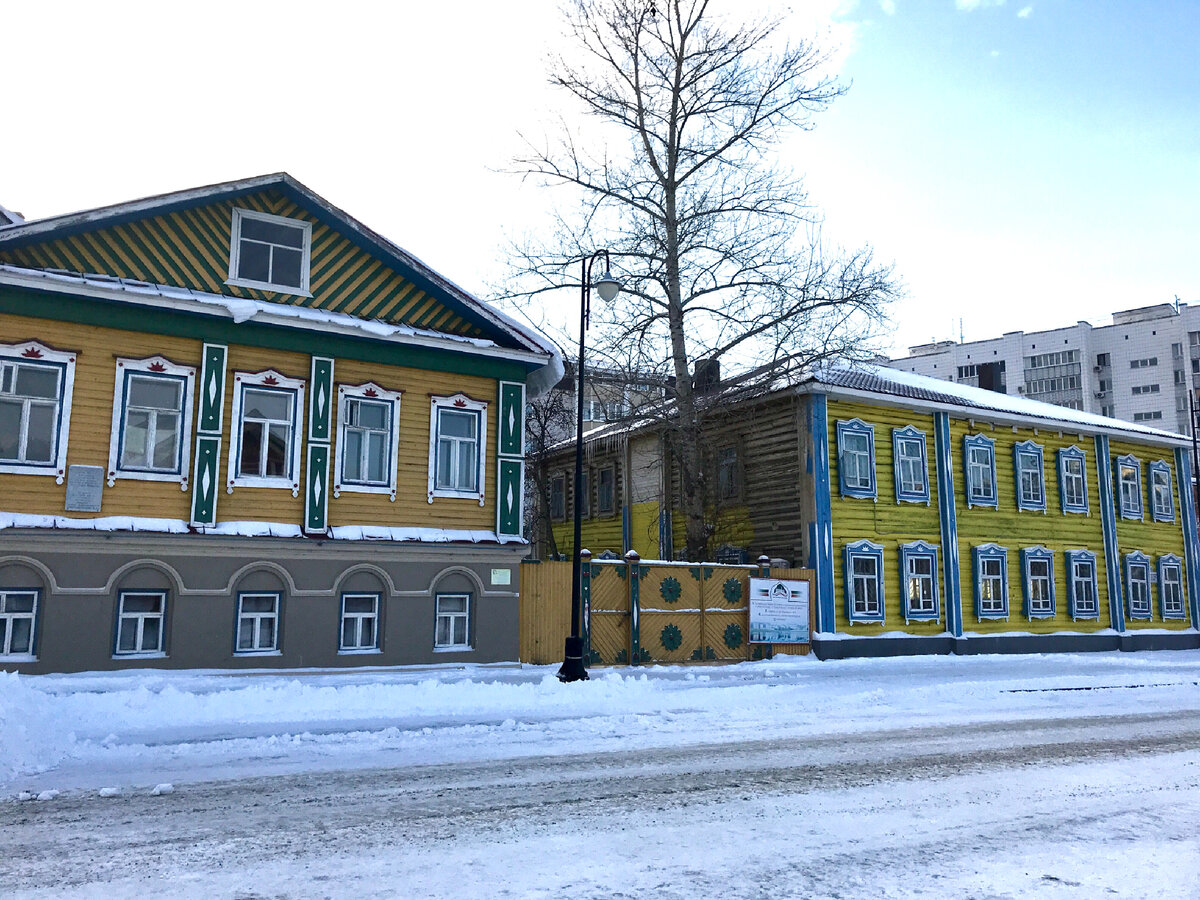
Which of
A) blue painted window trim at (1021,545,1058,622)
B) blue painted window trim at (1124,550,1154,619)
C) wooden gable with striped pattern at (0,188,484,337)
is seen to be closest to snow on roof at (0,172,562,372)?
wooden gable with striped pattern at (0,188,484,337)

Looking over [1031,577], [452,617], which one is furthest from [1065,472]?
[452,617]

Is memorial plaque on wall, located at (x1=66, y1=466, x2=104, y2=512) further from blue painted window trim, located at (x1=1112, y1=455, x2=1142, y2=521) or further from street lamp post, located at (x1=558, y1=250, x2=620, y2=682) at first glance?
blue painted window trim, located at (x1=1112, y1=455, x2=1142, y2=521)

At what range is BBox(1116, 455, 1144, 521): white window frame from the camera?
30.4m

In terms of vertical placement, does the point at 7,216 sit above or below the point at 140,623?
above

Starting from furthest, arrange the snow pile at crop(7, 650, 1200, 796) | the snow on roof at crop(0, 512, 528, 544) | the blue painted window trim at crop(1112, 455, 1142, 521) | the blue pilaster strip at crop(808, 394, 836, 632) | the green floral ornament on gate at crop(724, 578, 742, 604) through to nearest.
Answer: the blue painted window trim at crop(1112, 455, 1142, 521)
the blue pilaster strip at crop(808, 394, 836, 632)
the green floral ornament on gate at crop(724, 578, 742, 604)
the snow on roof at crop(0, 512, 528, 544)
the snow pile at crop(7, 650, 1200, 796)

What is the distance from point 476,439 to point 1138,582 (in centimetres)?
2332

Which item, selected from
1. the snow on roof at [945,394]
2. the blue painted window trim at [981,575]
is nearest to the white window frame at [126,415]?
the snow on roof at [945,394]

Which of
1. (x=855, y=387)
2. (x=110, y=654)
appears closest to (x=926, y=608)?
(x=855, y=387)

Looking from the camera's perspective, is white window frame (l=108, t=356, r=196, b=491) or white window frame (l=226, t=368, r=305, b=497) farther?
white window frame (l=226, t=368, r=305, b=497)

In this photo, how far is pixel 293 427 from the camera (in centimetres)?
1709

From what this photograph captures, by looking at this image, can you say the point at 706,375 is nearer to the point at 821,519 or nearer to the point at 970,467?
the point at 821,519

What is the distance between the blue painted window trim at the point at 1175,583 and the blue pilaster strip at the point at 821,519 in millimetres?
14869

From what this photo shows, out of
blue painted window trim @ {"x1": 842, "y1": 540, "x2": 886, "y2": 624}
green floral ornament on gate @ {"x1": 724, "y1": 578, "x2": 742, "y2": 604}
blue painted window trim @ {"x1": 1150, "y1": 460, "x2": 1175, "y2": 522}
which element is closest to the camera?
green floral ornament on gate @ {"x1": 724, "y1": 578, "x2": 742, "y2": 604}

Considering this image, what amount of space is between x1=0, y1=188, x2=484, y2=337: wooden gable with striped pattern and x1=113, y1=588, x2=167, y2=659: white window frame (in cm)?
534
